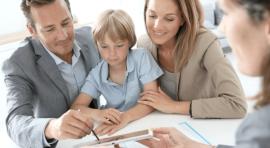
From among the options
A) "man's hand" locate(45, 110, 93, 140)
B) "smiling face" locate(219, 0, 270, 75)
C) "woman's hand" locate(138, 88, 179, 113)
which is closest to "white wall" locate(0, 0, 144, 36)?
"woman's hand" locate(138, 88, 179, 113)

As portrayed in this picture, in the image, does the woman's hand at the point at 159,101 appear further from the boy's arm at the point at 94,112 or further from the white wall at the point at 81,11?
the white wall at the point at 81,11

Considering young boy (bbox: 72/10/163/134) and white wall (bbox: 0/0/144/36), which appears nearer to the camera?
young boy (bbox: 72/10/163/134)

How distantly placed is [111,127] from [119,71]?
29cm

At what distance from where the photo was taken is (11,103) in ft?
4.21

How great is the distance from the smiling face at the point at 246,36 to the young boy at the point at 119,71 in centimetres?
72

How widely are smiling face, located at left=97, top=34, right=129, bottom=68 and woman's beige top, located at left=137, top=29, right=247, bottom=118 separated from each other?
18cm

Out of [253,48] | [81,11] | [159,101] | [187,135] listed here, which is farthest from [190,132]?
[81,11]

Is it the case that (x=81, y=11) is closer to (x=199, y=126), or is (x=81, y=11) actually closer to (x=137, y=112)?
(x=137, y=112)

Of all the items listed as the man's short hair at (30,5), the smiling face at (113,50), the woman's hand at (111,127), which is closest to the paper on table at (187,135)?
the woman's hand at (111,127)

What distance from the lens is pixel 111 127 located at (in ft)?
4.28

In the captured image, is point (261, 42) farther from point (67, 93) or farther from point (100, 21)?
point (67, 93)

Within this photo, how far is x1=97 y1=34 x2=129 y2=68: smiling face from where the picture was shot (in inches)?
55.7

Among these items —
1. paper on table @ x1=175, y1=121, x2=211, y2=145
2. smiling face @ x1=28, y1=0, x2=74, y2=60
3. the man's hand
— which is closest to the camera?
the man's hand

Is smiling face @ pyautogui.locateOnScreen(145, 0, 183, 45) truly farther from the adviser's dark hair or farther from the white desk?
the adviser's dark hair
